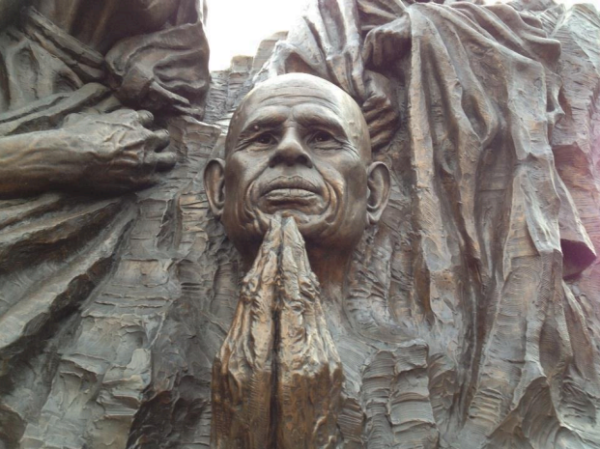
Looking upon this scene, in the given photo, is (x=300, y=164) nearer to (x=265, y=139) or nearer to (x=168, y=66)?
(x=265, y=139)

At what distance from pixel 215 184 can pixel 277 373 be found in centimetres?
92

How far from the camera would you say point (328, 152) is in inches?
79.3

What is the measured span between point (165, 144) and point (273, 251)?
91cm

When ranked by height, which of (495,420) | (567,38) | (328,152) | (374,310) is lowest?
(495,420)

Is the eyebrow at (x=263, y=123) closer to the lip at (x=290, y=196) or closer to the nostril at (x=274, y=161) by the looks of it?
the nostril at (x=274, y=161)

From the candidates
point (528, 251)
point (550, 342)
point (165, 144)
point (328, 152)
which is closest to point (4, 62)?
point (165, 144)

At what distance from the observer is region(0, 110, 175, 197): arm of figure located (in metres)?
1.89

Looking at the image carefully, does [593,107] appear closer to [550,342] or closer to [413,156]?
[413,156]

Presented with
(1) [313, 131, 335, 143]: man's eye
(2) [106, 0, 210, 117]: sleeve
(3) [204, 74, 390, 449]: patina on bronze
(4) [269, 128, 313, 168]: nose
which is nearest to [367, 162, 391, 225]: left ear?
(3) [204, 74, 390, 449]: patina on bronze

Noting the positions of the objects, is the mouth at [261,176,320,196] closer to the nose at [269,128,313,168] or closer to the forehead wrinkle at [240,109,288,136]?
the nose at [269,128,313,168]

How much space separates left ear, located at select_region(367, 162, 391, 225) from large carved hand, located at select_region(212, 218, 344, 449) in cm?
65

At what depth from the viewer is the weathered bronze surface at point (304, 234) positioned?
1604 millimetres

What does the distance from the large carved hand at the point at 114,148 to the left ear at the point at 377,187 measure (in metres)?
0.78

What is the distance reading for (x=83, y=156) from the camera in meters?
1.97
